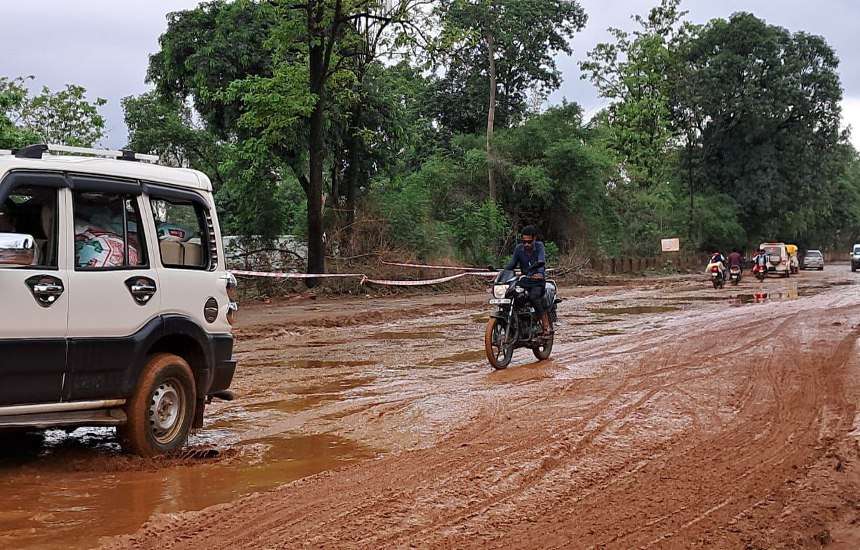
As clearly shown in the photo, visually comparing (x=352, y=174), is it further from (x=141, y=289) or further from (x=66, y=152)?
(x=141, y=289)

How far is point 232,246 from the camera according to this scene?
89.9 ft

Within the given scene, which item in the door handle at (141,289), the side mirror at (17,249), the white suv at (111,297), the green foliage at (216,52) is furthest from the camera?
the green foliage at (216,52)

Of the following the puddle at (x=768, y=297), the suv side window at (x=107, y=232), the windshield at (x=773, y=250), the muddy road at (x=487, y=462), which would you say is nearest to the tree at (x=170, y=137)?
the puddle at (x=768, y=297)

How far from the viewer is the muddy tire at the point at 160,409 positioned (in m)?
6.44

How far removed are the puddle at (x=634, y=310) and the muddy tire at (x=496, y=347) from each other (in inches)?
393

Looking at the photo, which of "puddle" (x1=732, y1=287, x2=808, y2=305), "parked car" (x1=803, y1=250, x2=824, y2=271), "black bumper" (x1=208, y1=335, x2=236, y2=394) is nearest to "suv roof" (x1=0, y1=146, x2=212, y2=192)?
"black bumper" (x1=208, y1=335, x2=236, y2=394)

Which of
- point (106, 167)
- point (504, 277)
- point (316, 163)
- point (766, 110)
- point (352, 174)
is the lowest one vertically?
point (504, 277)

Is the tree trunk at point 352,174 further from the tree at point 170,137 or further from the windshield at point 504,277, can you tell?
the windshield at point 504,277

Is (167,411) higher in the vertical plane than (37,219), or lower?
lower

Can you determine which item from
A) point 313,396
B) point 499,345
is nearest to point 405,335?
point 499,345

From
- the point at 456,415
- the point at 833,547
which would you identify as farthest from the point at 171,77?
the point at 833,547

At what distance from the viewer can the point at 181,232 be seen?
713 centimetres

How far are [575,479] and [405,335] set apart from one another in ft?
35.8

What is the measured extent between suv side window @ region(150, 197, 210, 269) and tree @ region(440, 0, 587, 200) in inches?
1382
